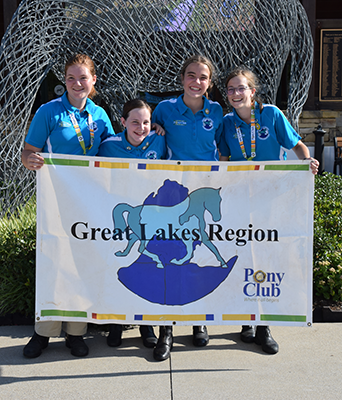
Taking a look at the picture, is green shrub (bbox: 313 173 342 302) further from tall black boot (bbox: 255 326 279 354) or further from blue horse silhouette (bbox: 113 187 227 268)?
blue horse silhouette (bbox: 113 187 227 268)

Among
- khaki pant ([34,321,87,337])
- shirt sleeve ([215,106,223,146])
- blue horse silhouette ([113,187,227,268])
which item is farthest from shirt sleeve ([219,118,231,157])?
khaki pant ([34,321,87,337])

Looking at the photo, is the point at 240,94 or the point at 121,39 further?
the point at 121,39

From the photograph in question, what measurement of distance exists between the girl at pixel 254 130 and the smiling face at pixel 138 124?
594 millimetres

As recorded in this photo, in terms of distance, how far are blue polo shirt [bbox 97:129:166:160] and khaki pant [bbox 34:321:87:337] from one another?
3.80 feet

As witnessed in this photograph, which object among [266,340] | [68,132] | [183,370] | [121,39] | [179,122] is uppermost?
[121,39]

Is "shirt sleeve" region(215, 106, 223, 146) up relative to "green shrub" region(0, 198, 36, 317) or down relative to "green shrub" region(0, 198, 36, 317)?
up

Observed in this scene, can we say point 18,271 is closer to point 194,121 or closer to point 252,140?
point 194,121

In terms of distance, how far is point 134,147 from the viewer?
2.98 metres

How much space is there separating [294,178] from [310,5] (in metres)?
7.12

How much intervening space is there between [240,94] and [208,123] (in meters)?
0.29

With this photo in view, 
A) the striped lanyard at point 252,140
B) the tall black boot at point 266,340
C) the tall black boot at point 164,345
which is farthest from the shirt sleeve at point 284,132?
the tall black boot at point 164,345

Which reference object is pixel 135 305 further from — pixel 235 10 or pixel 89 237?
pixel 235 10

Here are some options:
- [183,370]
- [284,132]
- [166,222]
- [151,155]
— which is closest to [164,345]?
[183,370]

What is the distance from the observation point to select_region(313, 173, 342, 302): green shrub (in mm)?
3574
